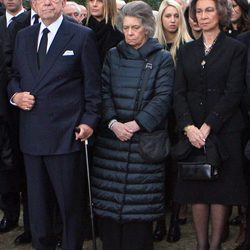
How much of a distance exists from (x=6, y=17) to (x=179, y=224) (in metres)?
2.51

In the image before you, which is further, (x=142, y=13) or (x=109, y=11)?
(x=109, y=11)

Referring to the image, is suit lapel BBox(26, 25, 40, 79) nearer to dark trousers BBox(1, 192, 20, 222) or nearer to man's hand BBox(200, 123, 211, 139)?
man's hand BBox(200, 123, 211, 139)

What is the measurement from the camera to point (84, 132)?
393 centimetres

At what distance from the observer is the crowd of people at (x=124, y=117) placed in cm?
394

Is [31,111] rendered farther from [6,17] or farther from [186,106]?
[6,17]

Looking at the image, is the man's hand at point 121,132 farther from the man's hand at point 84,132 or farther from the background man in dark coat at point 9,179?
the background man in dark coat at point 9,179

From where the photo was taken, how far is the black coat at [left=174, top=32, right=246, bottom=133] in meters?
3.93

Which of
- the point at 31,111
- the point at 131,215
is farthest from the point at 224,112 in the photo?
the point at 31,111

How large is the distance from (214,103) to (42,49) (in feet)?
4.25

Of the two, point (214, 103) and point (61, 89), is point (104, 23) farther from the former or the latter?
point (214, 103)

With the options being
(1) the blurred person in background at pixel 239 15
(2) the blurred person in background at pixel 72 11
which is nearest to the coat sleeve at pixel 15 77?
(2) the blurred person in background at pixel 72 11

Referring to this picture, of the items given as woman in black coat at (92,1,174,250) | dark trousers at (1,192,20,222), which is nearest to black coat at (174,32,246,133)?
woman in black coat at (92,1,174,250)

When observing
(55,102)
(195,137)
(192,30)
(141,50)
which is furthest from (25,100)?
(192,30)

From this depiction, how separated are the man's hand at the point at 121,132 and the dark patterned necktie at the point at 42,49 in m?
0.70
